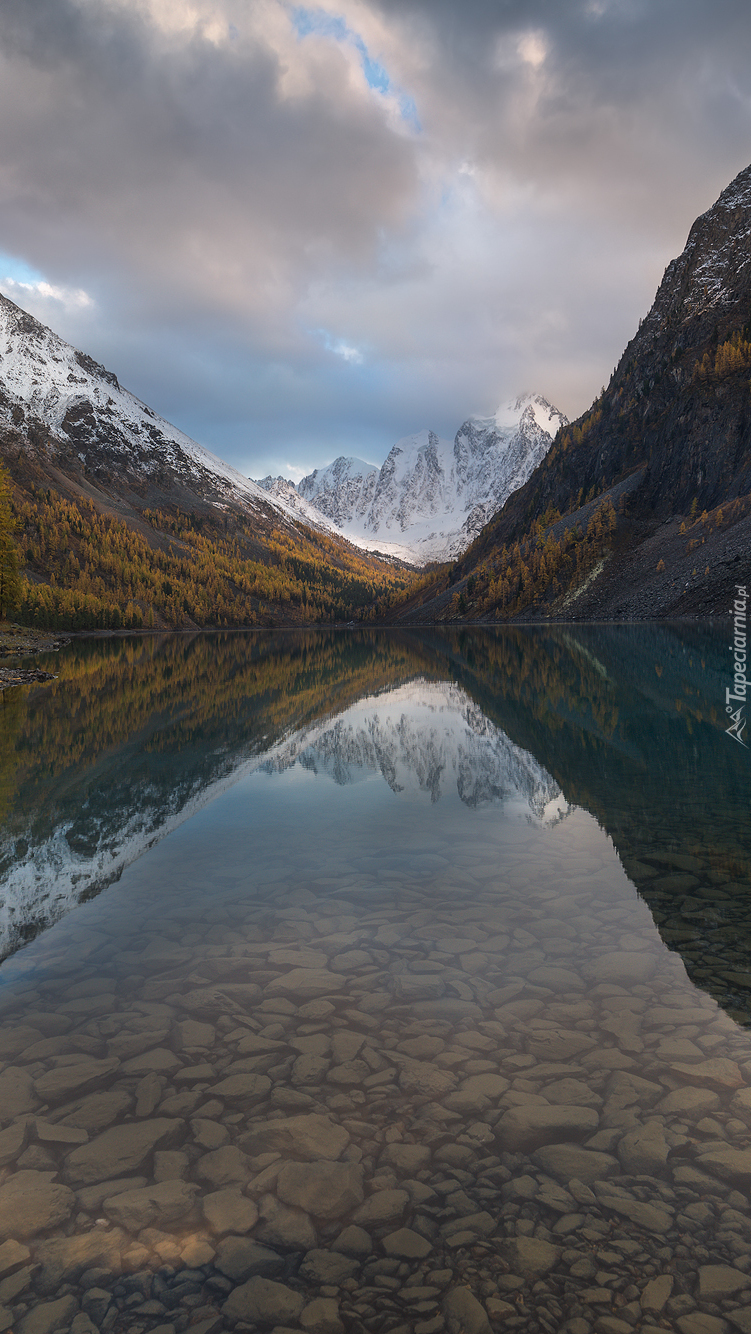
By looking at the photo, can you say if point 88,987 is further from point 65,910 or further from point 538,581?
point 538,581

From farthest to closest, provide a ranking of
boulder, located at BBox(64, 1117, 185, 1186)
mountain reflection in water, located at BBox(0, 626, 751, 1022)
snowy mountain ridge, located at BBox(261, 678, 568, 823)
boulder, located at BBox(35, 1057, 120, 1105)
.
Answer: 1. snowy mountain ridge, located at BBox(261, 678, 568, 823)
2. mountain reflection in water, located at BBox(0, 626, 751, 1022)
3. boulder, located at BBox(35, 1057, 120, 1105)
4. boulder, located at BBox(64, 1117, 185, 1186)

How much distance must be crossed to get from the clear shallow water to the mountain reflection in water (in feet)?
0.56

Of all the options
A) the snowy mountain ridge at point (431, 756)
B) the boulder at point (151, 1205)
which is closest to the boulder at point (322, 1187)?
the boulder at point (151, 1205)

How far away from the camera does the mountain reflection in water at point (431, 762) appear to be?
13141 mm

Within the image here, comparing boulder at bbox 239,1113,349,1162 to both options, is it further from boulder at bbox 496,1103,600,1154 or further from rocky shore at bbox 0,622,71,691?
rocky shore at bbox 0,622,71,691

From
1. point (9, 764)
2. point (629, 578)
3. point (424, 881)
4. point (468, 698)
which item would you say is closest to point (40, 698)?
point (9, 764)

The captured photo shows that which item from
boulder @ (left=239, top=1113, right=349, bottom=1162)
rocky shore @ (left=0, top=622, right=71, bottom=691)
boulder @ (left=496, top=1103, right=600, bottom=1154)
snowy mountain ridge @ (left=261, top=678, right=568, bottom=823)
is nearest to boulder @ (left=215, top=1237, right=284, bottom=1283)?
boulder @ (left=239, top=1113, right=349, bottom=1162)

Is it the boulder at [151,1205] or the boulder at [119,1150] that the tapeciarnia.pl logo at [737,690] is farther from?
the boulder at [151,1205]

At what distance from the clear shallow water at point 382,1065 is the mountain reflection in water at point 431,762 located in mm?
169

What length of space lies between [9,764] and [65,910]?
49.2ft

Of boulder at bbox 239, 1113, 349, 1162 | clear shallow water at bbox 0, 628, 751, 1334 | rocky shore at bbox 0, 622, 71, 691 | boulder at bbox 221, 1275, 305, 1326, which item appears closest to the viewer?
boulder at bbox 221, 1275, 305, 1326

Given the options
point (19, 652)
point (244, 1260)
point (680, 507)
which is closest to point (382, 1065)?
point (244, 1260)

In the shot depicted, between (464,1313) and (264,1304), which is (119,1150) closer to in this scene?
(264,1304)

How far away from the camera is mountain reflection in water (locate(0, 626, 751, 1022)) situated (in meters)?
13.1
